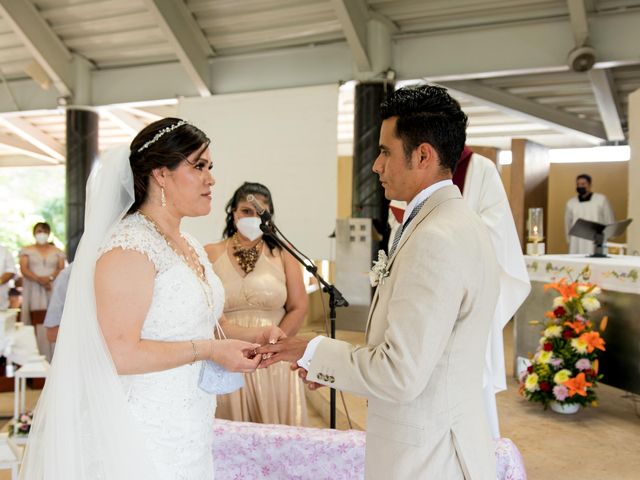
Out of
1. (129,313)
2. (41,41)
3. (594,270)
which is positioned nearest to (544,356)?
(594,270)

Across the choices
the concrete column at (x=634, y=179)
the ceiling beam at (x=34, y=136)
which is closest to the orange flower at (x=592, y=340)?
the concrete column at (x=634, y=179)

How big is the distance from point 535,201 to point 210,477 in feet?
25.9

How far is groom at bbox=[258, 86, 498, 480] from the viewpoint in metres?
1.41

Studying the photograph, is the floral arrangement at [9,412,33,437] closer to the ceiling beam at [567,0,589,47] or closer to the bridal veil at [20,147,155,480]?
the bridal veil at [20,147,155,480]

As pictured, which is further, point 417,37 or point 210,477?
point 417,37

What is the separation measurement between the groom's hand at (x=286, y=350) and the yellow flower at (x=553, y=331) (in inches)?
125

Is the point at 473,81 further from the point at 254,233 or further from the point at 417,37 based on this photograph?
the point at 254,233

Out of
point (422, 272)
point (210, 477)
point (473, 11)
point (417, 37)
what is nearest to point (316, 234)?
point (417, 37)

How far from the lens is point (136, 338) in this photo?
1713mm

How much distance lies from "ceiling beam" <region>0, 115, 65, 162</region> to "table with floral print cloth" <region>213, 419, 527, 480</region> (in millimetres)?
9088

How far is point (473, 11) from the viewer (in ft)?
22.6

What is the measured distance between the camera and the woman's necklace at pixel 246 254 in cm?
342

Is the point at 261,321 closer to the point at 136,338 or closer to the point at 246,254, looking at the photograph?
the point at 246,254

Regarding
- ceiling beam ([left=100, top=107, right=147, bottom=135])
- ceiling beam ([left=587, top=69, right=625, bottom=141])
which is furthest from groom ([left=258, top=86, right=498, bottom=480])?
ceiling beam ([left=100, top=107, right=147, bottom=135])
